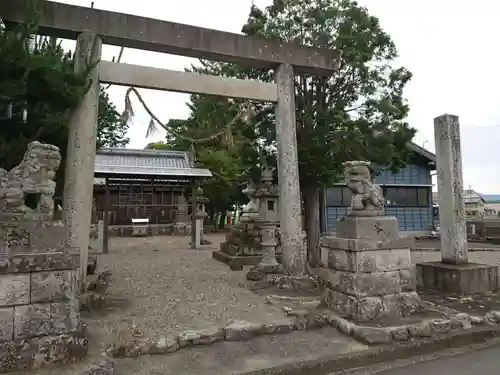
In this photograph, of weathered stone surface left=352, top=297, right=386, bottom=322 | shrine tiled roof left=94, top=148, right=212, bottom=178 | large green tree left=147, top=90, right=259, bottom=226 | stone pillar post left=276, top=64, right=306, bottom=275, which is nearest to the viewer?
weathered stone surface left=352, top=297, right=386, bottom=322

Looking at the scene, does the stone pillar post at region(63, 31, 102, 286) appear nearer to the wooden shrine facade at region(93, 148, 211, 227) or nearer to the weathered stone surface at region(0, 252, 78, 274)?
the weathered stone surface at region(0, 252, 78, 274)

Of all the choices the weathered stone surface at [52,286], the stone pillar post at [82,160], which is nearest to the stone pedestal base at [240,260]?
the stone pillar post at [82,160]

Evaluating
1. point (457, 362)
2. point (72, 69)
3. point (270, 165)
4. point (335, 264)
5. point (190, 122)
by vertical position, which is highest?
point (190, 122)

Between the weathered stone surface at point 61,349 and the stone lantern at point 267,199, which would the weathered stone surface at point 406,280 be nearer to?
the weathered stone surface at point 61,349

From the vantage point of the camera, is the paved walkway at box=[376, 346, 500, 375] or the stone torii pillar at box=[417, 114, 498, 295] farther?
the stone torii pillar at box=[417, 114, 498, 295]

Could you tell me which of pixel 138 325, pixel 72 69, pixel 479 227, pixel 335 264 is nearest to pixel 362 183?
pixel 335 264

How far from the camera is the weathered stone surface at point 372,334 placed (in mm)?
3959

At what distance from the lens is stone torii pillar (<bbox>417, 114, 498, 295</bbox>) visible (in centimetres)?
629

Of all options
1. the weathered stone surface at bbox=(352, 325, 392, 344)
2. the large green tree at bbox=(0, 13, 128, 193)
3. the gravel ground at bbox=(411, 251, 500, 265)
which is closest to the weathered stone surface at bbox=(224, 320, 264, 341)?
the weathered stone surface at bbox=(352, 325, 392, 344)

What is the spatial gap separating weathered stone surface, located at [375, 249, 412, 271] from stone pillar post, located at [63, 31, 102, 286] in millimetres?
4375

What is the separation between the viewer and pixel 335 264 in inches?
194

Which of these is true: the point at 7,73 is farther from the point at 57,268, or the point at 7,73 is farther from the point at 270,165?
the point at 270,165

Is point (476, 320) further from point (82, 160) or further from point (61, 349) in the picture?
point (82, 160)

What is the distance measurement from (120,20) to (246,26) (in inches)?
137
